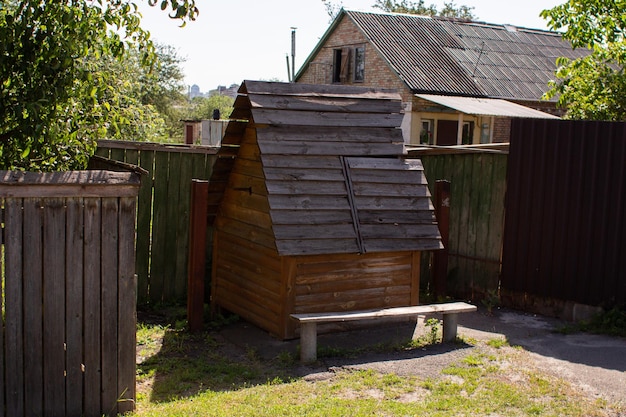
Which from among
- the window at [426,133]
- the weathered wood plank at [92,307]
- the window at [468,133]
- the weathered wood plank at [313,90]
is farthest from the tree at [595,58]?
the window at [468,133]

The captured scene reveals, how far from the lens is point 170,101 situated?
159ft

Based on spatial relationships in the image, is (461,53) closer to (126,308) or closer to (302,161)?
(302,161)

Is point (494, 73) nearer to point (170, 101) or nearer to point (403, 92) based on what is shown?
point (403, 92)

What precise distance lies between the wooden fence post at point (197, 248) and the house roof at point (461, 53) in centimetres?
2065

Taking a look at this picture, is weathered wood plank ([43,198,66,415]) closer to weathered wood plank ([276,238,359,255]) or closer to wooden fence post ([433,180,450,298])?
weathered wood plank ([276,238,359,255])

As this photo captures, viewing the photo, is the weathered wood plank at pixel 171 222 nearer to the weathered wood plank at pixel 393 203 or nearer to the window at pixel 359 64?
the weathered wood plank at pixel 393 203

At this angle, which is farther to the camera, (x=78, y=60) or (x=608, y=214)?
(x=608, y=214)

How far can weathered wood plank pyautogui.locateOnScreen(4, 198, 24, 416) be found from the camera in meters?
5.23

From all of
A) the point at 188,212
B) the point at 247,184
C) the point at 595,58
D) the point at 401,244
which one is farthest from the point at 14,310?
the point at 595,58

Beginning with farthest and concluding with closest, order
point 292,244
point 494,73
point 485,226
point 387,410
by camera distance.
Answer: point 494,73 < point 485,226 < point 292,244 < point 387,410

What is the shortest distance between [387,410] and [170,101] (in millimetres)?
44759

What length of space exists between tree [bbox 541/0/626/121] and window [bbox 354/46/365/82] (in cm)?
1827

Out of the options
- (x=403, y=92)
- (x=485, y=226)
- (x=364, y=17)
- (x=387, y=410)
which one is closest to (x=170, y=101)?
(x=364, y=17)

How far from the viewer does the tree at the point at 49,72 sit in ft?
17.9
